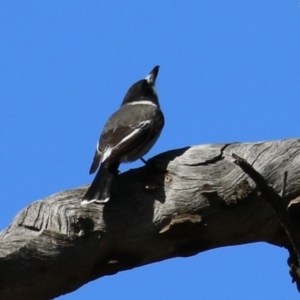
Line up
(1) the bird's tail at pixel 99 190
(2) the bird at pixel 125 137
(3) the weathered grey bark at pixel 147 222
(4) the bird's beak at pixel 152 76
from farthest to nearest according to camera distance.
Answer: (4) the bird's beak at pixel 152 76 < (2) the bird at pixel 125 137 < (1) the bird's tail at pixel 99 190 < (3) the weathered grey bark at pixel 147 222

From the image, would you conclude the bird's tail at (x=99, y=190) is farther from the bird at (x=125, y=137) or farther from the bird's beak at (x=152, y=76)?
the bird's beak at (x=152, y=76)

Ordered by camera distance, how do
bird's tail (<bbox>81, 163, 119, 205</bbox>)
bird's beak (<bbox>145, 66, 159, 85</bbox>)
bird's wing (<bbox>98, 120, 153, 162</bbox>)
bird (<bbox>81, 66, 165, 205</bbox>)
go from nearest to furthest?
bird's tail (<bbox>81, 163, 119, 205</bbox>) < bird (<bbox>81, 66, 165, 205</bbox>) < bird's wing (<bbox>98, 120, 153, 162</bbox>) < bird's beak (<bbox>145, 66, 159, 85</bbox>)

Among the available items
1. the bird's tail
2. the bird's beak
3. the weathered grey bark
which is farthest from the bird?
the bird's beak

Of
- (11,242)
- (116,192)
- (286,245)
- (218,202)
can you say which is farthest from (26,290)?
(286,245)

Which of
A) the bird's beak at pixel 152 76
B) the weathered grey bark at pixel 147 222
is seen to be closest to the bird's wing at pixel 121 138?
the weathered grey bark at pixel 147 222

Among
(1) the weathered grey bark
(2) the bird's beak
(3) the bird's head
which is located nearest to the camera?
(1) the weathered grey bark

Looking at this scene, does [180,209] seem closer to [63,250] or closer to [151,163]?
[151,163]

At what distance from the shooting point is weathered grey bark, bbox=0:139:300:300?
366cm

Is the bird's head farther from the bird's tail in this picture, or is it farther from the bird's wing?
the bird's tail

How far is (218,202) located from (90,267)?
2.41 ft

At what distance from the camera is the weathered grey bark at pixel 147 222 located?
366 cm

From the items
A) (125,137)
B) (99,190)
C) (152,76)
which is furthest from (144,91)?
(99,190)

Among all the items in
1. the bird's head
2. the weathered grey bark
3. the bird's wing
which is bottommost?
the weathered grey bark

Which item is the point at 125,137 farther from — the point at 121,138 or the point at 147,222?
the point at 147,222
